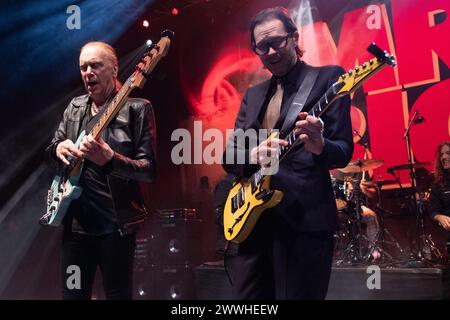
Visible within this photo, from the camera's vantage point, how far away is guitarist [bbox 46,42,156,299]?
2.07 meters

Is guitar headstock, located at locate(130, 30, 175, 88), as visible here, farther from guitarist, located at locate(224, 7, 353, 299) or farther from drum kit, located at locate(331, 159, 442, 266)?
drum kit, located at locate(331, 159, 442, 266)

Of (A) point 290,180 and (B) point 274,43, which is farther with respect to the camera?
(B) point 274,43

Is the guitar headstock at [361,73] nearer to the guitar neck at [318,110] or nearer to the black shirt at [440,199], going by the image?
the guitar neck at [318,110]

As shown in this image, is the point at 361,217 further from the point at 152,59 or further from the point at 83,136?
the point at 83,136

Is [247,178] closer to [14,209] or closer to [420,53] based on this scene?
[14,209]

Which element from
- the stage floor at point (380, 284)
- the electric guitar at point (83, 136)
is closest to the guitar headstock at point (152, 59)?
the electric guitar at point (83, 136)

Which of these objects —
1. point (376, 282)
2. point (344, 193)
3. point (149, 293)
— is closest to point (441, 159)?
point (344, 193)

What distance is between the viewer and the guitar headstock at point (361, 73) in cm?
184

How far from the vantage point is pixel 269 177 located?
1.97m

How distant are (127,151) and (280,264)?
3.21ft

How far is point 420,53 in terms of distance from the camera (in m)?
5.85

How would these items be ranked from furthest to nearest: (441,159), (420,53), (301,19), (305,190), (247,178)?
1. (301,19)
2. (420,53)
3. (441,159)
4. (247,178)
5. (305,190)

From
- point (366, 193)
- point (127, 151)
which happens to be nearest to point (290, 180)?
point (127, 151)

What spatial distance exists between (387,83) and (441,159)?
144cm
